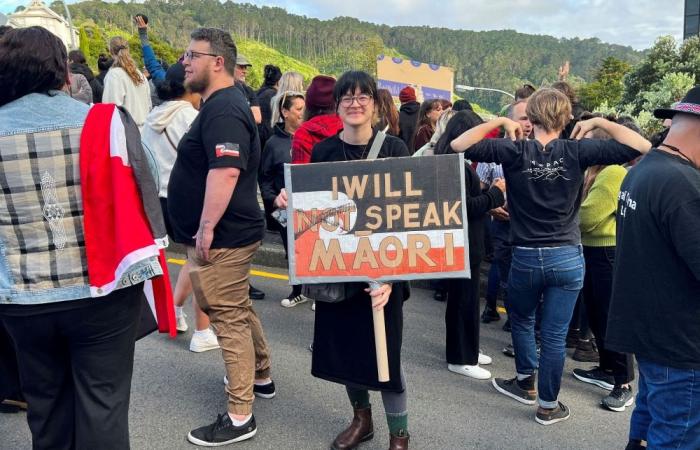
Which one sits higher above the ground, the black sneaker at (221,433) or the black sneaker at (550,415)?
the black sneaker at (221,433)

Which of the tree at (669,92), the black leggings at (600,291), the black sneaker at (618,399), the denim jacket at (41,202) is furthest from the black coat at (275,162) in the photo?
the tree at (669,92)

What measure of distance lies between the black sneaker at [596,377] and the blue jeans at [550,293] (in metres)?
0.73

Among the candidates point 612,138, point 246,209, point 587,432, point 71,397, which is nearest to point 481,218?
point 612,138

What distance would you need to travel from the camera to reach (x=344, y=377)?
116 inches

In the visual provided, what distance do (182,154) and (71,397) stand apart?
4.45 feet

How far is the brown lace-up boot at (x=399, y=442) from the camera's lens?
9.80 feet

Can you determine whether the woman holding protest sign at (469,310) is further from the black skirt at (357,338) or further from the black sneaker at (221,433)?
the black sneaker at (221,433)

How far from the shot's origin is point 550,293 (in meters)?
3.41

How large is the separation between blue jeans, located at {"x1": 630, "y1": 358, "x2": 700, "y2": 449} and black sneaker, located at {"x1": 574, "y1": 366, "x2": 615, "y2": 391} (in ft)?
5.60

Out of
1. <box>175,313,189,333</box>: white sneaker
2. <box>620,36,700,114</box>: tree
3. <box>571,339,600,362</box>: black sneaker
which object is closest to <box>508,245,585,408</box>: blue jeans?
<box>571,339,600,362</box>: black sneaker

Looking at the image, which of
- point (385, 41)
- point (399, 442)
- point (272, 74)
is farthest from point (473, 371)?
point (385, 41)

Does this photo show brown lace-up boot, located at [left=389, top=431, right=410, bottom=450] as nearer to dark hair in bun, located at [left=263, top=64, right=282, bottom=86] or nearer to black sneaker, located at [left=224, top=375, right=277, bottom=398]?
black sneaker, located at [left=224, top=375, right=277, bottom=398]

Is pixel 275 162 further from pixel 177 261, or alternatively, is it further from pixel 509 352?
pixel 177 261

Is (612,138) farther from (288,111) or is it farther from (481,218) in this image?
(288,111)
